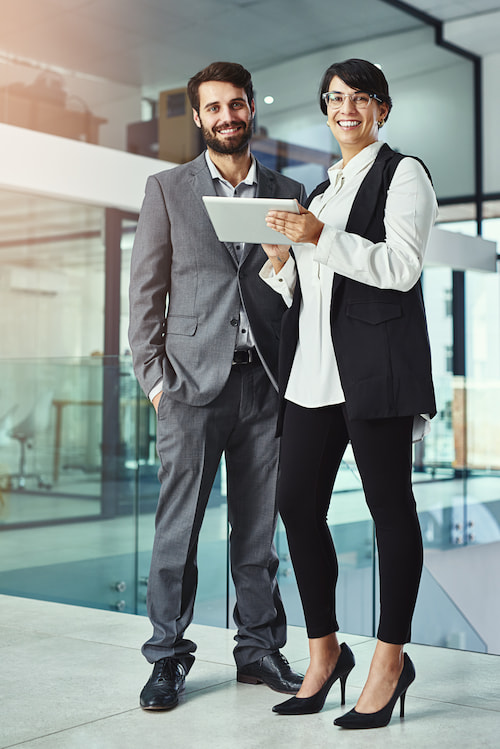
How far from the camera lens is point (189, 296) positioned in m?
2.04

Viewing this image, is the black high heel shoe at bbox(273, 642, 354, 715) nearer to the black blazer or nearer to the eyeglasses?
the black blazer

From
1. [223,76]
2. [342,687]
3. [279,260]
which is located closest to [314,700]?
[342,687]

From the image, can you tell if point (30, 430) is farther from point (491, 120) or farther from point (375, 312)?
point (491, 120)

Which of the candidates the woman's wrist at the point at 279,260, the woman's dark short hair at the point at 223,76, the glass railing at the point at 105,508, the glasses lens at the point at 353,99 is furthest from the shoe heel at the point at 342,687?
the glass railing at the point at 105,508

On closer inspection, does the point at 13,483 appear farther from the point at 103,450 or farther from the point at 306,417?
the point at 306,417

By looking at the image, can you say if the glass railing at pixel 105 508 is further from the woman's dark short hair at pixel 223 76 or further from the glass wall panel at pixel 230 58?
the woman's dark short hair at pixel 223 76

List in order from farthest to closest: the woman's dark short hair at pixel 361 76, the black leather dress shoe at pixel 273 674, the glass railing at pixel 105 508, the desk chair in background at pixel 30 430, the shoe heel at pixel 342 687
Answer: the desk chair in background at pixel 30 430
the glass railing at pixel 105 508
the black leather dress shoe at pixel 273 674
the shoe heel at pixel 342 687
the woman's dark short hair at pixel 361 76

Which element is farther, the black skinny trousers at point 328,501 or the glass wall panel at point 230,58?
the glass wall panel at point 230,58

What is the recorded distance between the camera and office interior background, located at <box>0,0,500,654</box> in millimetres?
4711

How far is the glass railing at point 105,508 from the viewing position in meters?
4.68

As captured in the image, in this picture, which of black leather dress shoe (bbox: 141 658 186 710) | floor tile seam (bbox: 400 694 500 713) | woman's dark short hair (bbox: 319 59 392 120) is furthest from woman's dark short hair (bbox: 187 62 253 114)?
floor tile seam (bbox: 400 694 500 713)

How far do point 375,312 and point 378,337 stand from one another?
5 cm

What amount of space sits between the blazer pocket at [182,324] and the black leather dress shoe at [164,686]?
707mm

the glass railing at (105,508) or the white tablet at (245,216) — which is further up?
the white tablet at (245,216)
